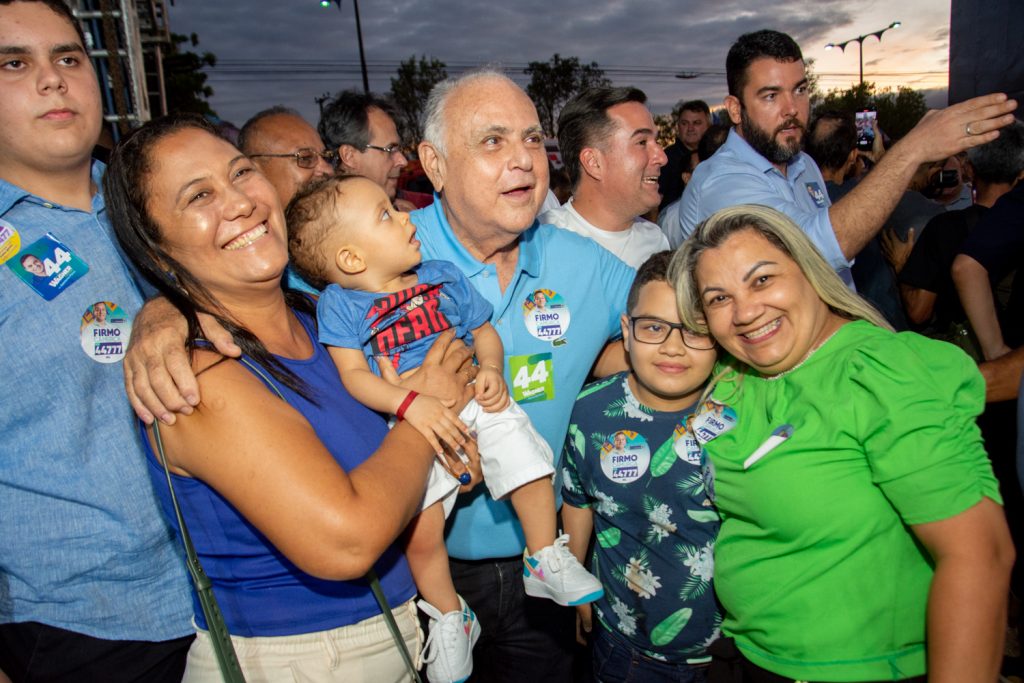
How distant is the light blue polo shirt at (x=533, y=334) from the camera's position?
8.43 feet

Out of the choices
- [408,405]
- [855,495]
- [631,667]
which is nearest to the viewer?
[855,495]

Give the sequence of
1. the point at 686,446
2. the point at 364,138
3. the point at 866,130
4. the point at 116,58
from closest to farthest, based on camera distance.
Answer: the point at 686,446
the point at 364,138
the point at 116,58
the point at 866,130

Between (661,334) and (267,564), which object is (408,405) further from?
(661,334)

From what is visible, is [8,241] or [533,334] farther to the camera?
[533,334]

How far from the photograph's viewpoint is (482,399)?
2223 mm

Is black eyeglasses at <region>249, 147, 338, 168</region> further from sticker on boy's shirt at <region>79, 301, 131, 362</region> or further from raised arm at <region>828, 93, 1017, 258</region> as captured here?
raised arm at <region>828, 93, 1017, 258</region>

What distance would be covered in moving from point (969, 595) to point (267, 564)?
5.94ft

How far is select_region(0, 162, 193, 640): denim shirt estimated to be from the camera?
2.09 meters

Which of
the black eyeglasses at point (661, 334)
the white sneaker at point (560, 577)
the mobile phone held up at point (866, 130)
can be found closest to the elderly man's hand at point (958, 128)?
the black eyeglasses at point (661, 334)

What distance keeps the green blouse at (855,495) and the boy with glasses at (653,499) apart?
0.26 meters

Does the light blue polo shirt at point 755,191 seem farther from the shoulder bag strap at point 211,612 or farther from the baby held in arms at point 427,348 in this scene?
the shoulder bag strap at point 211,612

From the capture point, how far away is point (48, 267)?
2.20 metres

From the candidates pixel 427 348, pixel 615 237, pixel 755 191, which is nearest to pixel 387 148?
pixel 615 237

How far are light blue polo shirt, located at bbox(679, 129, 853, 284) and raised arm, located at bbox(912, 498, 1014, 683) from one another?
1.54 metres
